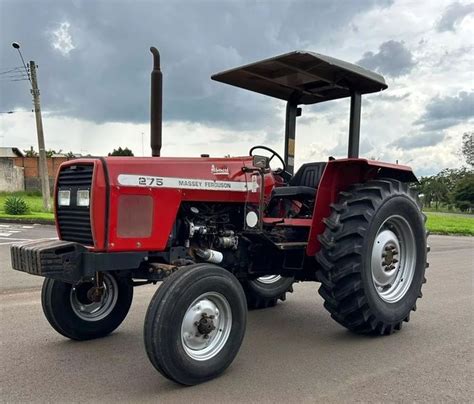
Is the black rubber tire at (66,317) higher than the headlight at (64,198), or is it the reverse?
the headlight at (64,198)

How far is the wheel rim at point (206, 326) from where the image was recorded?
351cm

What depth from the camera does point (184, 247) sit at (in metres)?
4.10

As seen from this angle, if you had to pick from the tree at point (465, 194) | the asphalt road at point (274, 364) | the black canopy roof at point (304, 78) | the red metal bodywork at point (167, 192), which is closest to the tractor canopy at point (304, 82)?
the black canopy roof at point (304, 78)

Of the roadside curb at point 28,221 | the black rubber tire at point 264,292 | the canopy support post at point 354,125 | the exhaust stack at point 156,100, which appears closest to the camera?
the exhaust stack at point 156,100

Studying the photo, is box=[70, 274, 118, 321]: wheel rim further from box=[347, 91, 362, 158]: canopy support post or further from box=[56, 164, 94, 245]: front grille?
box=[347, 91, 362, 158]: canopy support post

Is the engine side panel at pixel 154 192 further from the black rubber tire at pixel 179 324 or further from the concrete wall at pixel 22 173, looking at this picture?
the concrete wall at pixel 22 173

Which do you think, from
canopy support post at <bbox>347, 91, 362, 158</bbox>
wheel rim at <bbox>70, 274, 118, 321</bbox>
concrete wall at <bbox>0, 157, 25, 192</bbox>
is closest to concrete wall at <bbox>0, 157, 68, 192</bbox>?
concrete wall at <bbox>0, 157, 25, 192</bbox>

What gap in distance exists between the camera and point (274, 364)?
12.8ft

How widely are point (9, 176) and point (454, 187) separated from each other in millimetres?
52632

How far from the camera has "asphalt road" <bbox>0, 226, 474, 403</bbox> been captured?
11.0 ft

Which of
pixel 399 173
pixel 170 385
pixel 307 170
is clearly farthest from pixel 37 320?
pixel 399 173

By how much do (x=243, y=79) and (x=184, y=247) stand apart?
2.18 metres

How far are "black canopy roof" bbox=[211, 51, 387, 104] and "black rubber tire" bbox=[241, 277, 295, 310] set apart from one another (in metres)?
2.12

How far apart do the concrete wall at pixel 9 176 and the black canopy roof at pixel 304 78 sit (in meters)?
39.0
